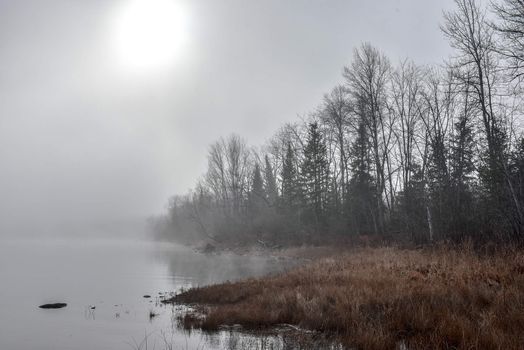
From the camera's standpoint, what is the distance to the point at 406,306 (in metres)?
7.73

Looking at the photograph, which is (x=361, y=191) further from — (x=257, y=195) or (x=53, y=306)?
(x=53, y=306)

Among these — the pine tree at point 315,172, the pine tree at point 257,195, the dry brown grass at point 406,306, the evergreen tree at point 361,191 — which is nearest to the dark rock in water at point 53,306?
the dry brown grass at point 406,306

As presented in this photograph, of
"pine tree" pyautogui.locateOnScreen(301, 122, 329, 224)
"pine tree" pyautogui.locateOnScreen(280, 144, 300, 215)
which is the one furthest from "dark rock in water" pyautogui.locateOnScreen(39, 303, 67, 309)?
"pine tree" pyautogui.locateOnScreen(280, 144, 300, 215)

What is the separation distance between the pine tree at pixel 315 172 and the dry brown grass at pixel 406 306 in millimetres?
Result: 28548

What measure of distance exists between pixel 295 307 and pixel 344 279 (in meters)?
2.94

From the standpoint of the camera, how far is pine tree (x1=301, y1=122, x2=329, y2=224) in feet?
136

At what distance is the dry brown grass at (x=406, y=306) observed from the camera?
6.09 meters

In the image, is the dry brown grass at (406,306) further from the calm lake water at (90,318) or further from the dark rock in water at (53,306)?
the dark rock in water at (53,306)

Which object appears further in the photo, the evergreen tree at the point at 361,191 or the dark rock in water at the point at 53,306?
the evergreen tree at the point at 361,191

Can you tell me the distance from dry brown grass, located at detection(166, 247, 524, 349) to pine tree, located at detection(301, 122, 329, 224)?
28548 millimetres

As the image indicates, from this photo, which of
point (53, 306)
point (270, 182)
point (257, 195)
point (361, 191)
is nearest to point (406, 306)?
point (53, 306)

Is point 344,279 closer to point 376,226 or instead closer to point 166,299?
point 166,299

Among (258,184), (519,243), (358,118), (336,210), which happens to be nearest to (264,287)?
(519,243)

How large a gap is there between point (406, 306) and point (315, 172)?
Result: 3486 centimetres
